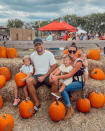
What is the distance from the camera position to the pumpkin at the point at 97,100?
360 centimetres

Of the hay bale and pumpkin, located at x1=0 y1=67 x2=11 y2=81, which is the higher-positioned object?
the hay bale

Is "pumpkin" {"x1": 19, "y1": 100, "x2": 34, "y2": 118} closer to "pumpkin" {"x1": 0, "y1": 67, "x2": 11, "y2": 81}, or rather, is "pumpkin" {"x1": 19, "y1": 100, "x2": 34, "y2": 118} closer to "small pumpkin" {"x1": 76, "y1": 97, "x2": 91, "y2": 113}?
"small pumpkin" {"x1": 76, "y1": 97, "x2": 91, "y2": 113}

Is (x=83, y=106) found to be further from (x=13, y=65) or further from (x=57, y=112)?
(x=13, y=65)

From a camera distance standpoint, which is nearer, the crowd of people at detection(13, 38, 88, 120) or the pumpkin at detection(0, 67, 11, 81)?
the crowd of people at detection(13, 38, 88, 120)

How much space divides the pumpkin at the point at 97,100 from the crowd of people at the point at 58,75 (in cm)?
38

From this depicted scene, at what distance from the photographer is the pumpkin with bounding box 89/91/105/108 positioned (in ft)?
11.8

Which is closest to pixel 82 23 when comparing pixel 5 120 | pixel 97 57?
pixel 97 57

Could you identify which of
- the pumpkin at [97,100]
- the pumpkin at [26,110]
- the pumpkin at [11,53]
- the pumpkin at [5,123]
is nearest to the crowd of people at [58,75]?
the pumpkin at [26,110]

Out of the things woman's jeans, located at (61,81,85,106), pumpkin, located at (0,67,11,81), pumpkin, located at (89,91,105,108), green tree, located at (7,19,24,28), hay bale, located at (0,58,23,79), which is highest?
green tree, located at (7,19,24,28)

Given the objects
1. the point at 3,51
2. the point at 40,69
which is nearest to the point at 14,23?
the point at 3,51

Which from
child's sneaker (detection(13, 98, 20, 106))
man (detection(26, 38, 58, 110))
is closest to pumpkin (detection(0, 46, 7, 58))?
man (detection(26, 38, 58, 110))

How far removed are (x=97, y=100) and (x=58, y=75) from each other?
111cm

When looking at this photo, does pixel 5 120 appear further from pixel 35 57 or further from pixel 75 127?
pixel 35 57

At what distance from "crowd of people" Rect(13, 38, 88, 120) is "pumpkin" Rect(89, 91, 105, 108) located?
379 mm
